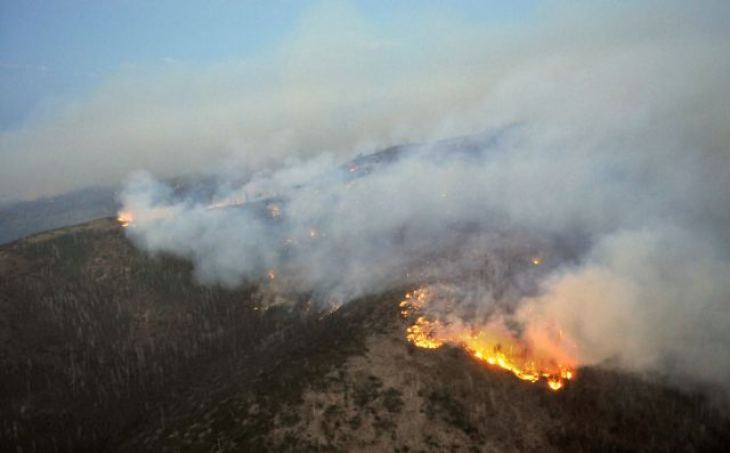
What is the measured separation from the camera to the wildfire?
122250 mm

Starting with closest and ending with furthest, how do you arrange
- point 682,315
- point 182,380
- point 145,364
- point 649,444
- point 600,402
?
point 649,444 < point 600,402 < point 682,315 < point 182,380 < point 145,364

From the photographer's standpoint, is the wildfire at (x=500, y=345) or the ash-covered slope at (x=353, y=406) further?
the wildfire at (x=500, y=345)

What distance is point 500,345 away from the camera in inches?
5172

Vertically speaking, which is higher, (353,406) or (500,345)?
(500,345)

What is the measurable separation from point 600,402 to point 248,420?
3578 inches

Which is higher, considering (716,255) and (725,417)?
(716,255)

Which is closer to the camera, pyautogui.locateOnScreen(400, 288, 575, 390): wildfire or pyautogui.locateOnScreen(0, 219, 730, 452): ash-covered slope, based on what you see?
pyautogui.locateOnScreen(0, 219, 730, 452): ash-covered slope

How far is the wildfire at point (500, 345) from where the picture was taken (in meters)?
122

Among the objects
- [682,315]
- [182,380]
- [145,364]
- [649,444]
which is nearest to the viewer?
[649,444]

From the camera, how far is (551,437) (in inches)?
4144

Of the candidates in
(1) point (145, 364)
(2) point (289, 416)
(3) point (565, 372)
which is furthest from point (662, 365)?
(1) point (145, 364)

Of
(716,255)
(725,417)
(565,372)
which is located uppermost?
(716,255)

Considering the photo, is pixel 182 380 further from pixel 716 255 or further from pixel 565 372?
pixel 716 255

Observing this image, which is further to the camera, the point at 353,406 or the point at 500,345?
the point at 500,345
